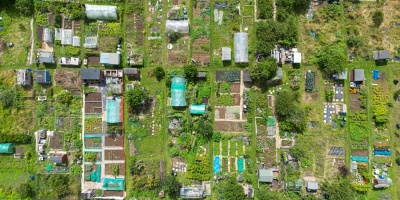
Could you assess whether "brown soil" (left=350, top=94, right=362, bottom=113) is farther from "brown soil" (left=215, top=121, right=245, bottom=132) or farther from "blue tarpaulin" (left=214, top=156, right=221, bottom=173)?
"blue tarpaulin" (left=214, top=156, right=221, bottom=173)

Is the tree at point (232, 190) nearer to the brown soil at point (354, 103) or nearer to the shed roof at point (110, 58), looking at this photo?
the brown soil at point (354, 103)

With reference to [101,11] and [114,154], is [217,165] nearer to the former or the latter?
[114,154]

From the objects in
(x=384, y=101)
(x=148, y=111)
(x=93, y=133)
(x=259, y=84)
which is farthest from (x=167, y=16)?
(x=384, y=101)

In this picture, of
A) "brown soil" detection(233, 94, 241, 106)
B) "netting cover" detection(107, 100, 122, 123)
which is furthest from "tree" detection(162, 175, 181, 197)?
"brown soil" detection(233, 94, 241, 106)

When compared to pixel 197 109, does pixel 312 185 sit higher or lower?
lower

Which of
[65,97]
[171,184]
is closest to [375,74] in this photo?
[171,184]

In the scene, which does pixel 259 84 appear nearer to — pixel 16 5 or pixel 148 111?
pixel 148 111
